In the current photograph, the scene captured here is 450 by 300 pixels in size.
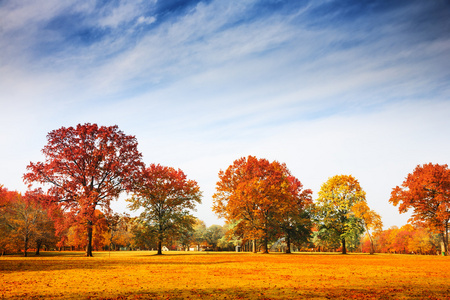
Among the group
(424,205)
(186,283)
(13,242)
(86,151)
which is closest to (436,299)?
Answer: (186,283)

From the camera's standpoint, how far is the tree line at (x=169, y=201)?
40344 mm

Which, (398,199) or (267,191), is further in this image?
(398,199)

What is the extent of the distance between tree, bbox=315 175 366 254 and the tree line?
0.19m

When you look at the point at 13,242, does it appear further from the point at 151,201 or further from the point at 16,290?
the point at 16,290

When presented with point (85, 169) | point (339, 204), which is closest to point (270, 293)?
point (85, 169)

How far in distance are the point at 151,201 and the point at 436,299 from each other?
4426 centimetres

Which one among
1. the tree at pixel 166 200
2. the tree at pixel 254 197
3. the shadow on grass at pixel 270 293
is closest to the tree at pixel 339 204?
the tree at pixel 254 197

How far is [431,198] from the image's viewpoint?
53438 millimetres

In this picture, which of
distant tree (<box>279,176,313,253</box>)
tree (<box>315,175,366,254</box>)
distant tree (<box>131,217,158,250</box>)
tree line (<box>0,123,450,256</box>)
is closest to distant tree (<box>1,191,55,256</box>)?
tree line (<box>0,123,450,256</box>)

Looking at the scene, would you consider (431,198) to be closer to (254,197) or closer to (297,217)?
(297,217)

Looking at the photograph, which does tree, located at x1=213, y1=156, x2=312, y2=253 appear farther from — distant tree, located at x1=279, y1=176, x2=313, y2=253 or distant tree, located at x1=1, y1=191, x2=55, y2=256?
distant tree, located at x1=1, y1=191, x2=55, y2=256

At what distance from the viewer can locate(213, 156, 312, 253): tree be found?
52.0 m

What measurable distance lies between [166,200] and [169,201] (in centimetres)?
57

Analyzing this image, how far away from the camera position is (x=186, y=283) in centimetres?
1501
